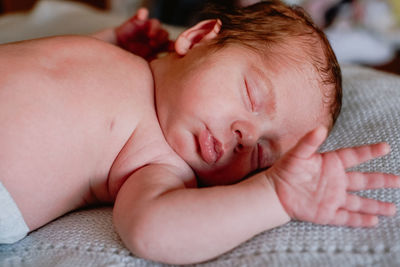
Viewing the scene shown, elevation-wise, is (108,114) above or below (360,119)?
above

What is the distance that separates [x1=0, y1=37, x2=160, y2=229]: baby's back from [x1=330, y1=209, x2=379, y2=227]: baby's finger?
0.44 metres

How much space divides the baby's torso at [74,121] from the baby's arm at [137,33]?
0.36 metres

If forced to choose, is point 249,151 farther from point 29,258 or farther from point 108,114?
point 29,258

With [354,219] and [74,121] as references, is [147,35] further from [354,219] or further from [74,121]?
[354,219]

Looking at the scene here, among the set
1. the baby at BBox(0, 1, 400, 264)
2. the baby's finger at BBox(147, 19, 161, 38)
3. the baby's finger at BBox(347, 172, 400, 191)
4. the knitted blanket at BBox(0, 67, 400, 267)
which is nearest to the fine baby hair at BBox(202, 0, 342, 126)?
the baby at BBox(0, 1, 400, 264)

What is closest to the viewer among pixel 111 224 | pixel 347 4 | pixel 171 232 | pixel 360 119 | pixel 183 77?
pixel 171 232

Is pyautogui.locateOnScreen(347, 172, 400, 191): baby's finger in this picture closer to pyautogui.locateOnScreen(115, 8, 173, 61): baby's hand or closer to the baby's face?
the baby's face

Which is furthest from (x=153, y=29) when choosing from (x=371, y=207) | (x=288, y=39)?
(x=371, y=207)

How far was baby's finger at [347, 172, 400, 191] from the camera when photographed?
70 cm

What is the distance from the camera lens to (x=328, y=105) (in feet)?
3.04

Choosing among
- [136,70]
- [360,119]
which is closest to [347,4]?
[360,119]

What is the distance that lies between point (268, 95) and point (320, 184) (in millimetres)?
248

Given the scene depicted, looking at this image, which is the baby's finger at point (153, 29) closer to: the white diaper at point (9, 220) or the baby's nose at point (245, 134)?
the baby's nose at point (245, 134)

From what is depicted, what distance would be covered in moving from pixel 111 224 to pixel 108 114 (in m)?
0.22
